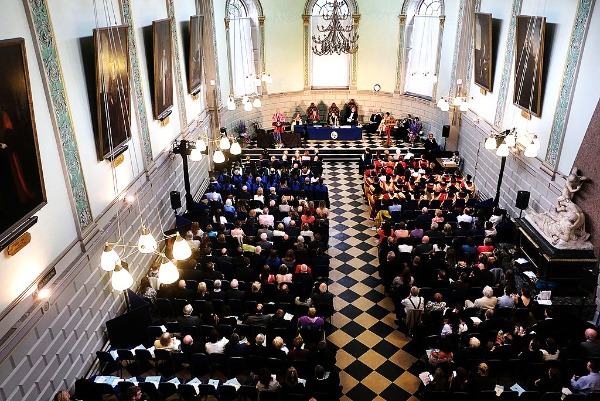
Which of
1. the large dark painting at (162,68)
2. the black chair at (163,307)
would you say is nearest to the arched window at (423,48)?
the large dark painting at (162,68)

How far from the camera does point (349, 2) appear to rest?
66.3 feet

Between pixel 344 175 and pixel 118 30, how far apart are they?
1016 cm

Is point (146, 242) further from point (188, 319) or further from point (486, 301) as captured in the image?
point (486, 301)

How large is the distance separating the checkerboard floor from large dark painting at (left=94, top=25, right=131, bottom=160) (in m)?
5.59

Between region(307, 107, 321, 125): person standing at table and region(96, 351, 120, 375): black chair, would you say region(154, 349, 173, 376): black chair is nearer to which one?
region(96, 351, 120, 375): black chair

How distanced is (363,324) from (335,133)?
11810 millimetres

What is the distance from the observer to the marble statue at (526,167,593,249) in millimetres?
9266

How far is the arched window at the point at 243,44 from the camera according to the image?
19391mm

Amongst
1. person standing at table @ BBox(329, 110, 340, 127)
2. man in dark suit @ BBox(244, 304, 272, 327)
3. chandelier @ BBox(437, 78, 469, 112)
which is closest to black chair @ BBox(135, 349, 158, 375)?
man in dark suit @ BBox(244, 304, 272, 327)

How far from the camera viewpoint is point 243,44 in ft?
66.1

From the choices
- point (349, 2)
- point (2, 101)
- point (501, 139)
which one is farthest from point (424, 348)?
point (349, 2)

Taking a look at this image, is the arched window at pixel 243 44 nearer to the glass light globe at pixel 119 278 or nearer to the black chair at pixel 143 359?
the black chair at pixel 143 359

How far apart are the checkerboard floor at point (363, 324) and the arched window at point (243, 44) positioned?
8.99m

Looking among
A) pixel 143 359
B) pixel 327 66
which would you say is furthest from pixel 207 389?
pixel 327 66
